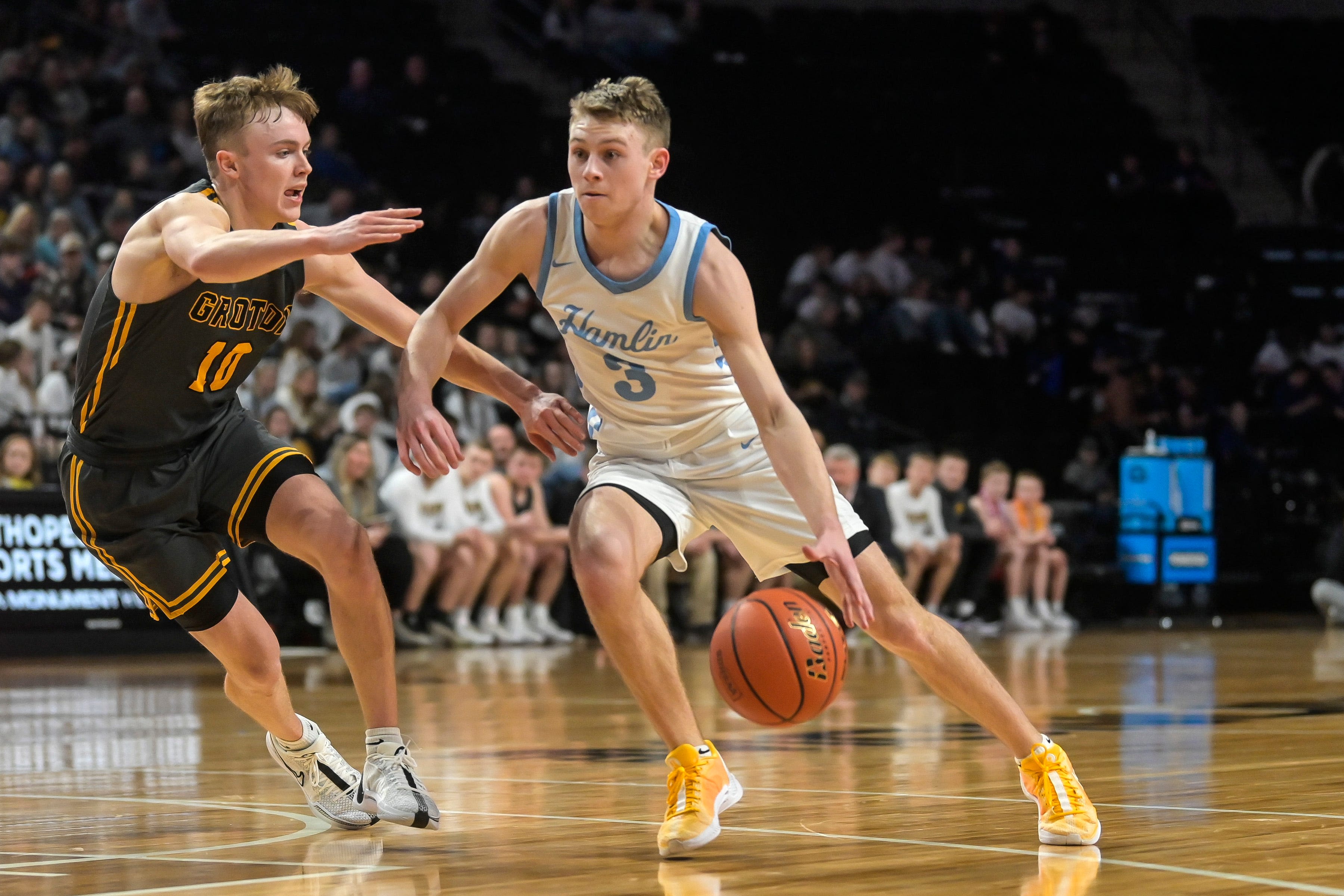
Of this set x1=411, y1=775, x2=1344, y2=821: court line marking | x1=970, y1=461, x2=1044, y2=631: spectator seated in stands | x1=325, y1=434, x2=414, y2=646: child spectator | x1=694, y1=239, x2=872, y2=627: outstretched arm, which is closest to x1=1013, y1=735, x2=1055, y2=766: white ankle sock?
x1=411, y1=775, x2=1344, y2=821: court line marking

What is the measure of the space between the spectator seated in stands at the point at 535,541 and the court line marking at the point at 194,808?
726 cm

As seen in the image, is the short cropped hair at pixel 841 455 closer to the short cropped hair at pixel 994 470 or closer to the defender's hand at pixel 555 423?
the short cropped hair at pixel 994 470

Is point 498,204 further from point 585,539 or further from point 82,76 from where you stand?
point 585,539

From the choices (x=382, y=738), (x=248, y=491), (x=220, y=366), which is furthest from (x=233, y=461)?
(x=382, y=738)

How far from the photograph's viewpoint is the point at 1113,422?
1577 cm

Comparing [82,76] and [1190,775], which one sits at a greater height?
[82,76]

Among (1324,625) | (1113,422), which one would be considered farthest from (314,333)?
(1324,625)

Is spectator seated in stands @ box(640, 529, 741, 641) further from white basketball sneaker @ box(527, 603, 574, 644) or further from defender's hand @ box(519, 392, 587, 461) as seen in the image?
defender's hand @ box(519, 392, 587, 461)

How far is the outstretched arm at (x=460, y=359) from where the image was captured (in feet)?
13.6

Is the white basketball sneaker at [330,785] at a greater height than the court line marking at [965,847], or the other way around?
the white basketball sneaker at [330,785]

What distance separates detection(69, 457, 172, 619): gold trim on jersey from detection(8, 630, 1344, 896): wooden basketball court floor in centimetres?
56

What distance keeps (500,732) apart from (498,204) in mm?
9945

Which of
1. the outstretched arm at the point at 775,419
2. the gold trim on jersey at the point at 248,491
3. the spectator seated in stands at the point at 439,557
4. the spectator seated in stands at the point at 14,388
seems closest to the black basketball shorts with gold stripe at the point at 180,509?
the gold trim on jersey at the point at 248,491

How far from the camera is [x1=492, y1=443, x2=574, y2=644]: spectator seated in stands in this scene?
39.9 ft
